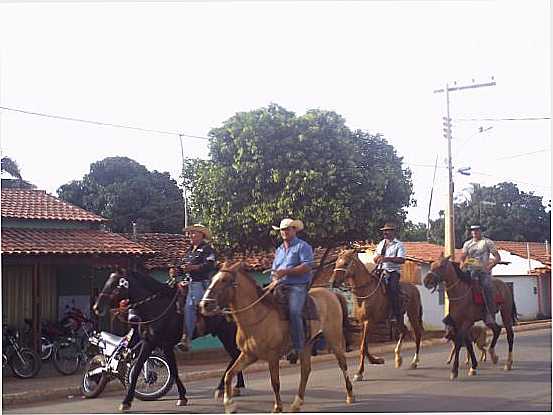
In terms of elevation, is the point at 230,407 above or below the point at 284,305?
below

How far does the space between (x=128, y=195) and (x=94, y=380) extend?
729 inches

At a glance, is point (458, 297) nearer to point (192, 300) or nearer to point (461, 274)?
point (461, 274)

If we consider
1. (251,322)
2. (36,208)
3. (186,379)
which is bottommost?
(186,379)

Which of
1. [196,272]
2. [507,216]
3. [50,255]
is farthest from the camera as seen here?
[507,216]

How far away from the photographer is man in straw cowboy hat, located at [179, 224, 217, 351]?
34.3 ft

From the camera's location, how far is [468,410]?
9.20 m

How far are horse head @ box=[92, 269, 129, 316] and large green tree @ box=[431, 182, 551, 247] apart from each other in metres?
31.4

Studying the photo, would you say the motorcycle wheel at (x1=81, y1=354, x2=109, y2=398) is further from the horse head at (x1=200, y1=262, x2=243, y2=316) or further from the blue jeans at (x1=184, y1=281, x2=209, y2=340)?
the horse head at (x1=200, y1=262, x2=243, y2=316)

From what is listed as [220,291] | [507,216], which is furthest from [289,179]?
[507,216]

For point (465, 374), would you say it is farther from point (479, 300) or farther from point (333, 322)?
point (333, 322)

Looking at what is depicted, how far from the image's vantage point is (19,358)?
13.2m

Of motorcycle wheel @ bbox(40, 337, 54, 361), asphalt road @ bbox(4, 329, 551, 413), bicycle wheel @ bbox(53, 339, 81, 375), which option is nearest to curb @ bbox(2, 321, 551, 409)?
asphalt road @ bbox(4, 329, 551, 413)

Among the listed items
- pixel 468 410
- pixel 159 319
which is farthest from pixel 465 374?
pixel 159 319

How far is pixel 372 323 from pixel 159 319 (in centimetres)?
414
